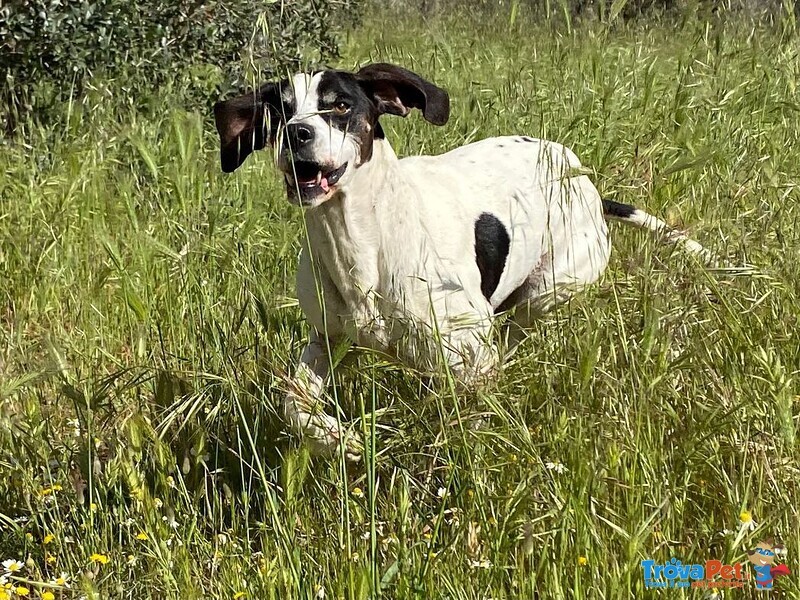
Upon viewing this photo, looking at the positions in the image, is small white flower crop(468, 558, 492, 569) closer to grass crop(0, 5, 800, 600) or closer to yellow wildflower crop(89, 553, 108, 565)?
grass crop(0, 5, 800, 600)

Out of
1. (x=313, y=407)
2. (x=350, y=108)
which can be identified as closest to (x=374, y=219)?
(x=350, y=108)

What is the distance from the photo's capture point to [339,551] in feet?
7.48

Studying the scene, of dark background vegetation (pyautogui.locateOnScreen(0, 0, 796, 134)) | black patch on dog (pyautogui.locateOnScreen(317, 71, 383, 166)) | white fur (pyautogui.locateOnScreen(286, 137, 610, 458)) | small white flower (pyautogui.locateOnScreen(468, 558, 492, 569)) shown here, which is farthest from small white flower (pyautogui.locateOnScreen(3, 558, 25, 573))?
dark background vegetation (pyautogui.locateOnScreen(0, 0, 796, 134))

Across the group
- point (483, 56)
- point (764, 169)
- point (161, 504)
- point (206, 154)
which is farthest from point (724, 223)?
point (483, 56)

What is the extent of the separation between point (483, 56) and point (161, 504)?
4.40 metres

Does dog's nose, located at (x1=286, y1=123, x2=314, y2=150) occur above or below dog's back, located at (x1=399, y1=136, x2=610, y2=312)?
above

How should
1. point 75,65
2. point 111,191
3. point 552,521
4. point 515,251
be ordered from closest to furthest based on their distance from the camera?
point 552,521 → point 515,251 → point 111,191 → point 75,65

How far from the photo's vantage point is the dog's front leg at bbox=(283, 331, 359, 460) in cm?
228

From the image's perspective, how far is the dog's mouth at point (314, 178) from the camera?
3.04 meters

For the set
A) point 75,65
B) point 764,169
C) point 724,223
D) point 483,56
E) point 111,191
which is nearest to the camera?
point 724,223

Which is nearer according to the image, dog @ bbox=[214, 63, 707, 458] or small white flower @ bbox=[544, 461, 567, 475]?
small white flower @ bbox=[544, 461, 567, 475]

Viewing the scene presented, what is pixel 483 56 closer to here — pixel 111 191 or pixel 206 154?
pixel 206 154

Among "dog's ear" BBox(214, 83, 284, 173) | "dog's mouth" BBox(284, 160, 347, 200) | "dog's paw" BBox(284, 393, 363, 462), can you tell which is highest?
"dog's ear" BBox(214, 83, 284, 173)

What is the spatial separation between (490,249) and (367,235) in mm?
517
